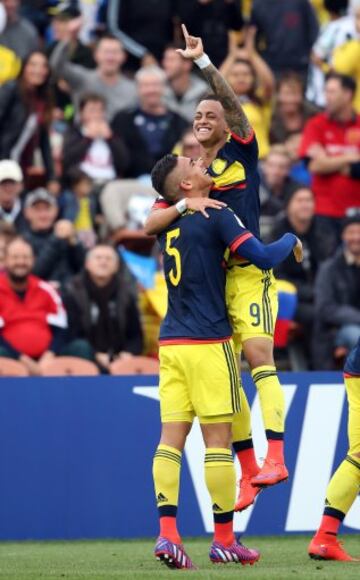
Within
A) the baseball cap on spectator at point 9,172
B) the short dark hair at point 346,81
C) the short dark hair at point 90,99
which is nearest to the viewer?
the baseball cap on spectator at point 9,172

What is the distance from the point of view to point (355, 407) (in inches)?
384

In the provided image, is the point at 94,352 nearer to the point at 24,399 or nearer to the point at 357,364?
the point at 24,399

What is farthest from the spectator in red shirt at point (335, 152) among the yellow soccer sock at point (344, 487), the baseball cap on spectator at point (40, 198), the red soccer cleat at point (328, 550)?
the red soccer cleat at point (328, 550)

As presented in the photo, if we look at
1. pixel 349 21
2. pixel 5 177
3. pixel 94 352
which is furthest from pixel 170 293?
pixel 349 21

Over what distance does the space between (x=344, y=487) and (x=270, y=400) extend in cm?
70

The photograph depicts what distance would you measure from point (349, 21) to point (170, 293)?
10.1 m

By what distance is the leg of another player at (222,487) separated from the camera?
9.33 meters

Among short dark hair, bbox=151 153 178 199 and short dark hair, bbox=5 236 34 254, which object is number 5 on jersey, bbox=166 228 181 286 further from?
short dark hair, bbox=5 236 34 254

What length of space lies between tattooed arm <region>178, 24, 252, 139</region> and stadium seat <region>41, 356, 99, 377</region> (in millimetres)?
Answer: 4307

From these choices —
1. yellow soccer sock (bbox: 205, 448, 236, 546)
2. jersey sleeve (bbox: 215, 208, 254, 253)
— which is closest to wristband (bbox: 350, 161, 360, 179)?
jersey sleeve (bbox: 215, 208, 254, 253)

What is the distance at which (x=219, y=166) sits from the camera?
982 centimetres

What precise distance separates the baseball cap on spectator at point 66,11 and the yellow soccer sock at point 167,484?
34.0ft

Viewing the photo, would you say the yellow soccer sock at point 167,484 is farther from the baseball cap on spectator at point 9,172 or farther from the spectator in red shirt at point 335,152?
the spectator in red shirt at point 335,152

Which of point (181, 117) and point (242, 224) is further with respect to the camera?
point (181, 117)
